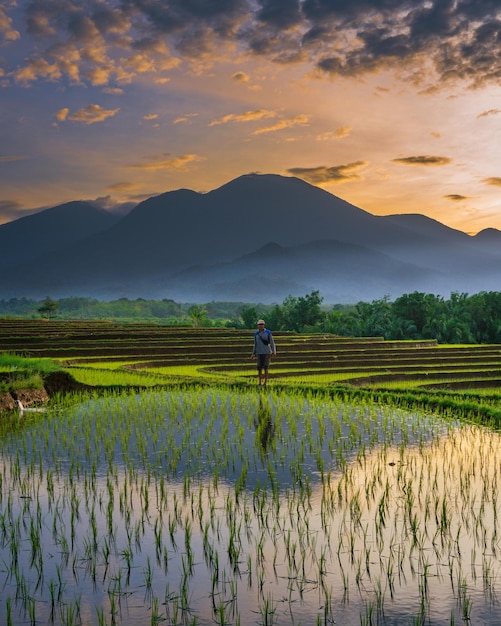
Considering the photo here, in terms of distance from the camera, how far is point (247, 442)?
11.2 meters

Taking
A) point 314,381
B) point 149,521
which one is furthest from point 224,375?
point 149,521

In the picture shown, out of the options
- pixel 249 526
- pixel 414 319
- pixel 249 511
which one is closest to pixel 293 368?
pixel 249 511

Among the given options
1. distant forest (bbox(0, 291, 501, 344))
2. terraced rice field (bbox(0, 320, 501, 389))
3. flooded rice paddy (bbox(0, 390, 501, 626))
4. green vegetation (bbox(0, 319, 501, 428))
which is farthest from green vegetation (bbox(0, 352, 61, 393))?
distant forest (bbox(0, 291, 501, 344))

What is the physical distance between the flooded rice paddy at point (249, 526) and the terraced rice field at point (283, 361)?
869 cm

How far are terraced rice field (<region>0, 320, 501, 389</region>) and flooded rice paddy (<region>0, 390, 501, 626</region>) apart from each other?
8690 millimetres

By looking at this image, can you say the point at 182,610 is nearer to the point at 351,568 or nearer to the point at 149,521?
the point at 351,568

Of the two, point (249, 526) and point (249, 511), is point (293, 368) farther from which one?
point (249, 526)

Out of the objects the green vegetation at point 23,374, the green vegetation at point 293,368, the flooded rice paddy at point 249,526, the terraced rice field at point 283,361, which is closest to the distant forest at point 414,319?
the green vegetation at point 293,368

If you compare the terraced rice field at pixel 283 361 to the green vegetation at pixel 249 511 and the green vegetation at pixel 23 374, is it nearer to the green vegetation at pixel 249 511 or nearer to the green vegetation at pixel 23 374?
the green vegetation at pixel 23 374

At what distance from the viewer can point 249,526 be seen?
7.04 meters

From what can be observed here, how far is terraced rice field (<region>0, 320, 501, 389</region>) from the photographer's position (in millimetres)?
20984

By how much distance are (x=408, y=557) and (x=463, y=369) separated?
18868mm

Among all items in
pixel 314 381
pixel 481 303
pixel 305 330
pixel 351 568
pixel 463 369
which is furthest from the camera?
pixel 305 330

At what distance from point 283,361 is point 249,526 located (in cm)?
1876
